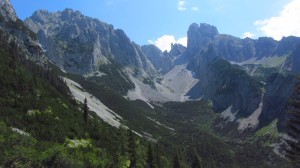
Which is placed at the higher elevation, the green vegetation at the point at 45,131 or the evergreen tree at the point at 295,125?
the evergreen tree at the point at 295,125

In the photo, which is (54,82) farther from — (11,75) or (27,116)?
(27,116)

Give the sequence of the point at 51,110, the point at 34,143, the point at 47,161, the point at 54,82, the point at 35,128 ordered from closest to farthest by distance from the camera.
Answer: the point at 47,161
the point at 34,143
the point at 35,128
the point at 51,110
the point at 54,82

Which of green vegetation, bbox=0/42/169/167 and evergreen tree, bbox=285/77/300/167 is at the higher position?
evergreen tree, bbox=285/77/300/167

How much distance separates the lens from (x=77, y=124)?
428 ft

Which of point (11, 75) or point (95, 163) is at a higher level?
point (11, 75)

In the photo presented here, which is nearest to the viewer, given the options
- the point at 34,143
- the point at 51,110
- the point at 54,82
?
the point at 34,143

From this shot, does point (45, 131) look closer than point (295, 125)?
No

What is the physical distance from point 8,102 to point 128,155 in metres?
47.1

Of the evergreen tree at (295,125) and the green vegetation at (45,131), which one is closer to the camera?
the evergreen tree at (295,125)

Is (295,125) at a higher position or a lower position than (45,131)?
higher

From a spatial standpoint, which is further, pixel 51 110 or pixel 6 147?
pixel 51 110

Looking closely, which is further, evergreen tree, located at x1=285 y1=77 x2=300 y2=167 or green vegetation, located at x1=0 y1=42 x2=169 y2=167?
green vegetation, located at x1=0 y1=42 x2=169 y2=167

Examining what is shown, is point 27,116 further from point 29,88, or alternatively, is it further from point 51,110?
point 29,88

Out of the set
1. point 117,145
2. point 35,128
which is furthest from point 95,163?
point 117,145
